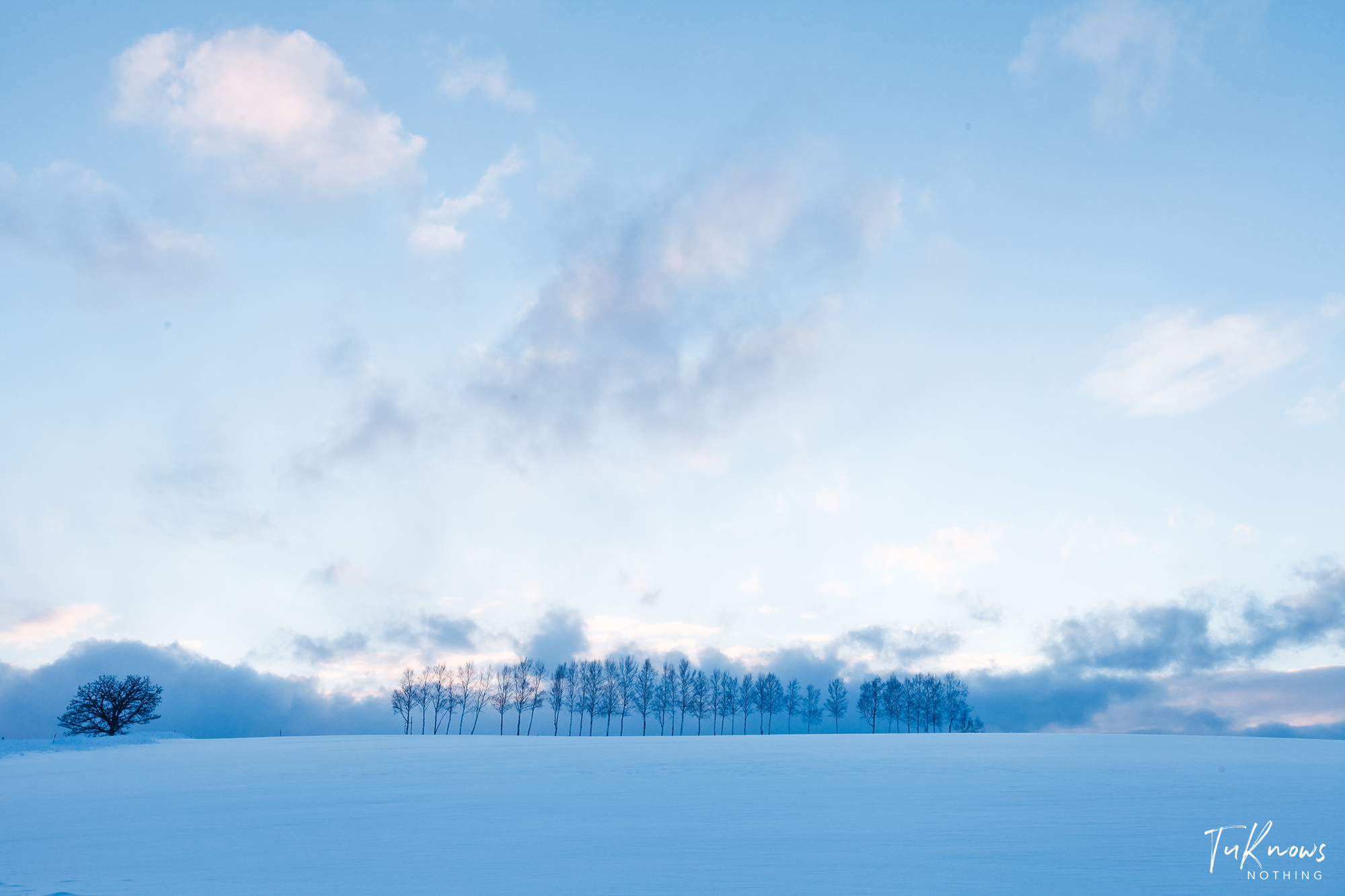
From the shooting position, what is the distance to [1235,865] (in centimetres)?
1483

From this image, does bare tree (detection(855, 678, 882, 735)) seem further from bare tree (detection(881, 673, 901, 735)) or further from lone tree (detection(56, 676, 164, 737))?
lone tree (detection(56, 676, 164, 737))

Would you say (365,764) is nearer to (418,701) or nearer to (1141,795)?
(1141,795)

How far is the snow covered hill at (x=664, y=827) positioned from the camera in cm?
1405

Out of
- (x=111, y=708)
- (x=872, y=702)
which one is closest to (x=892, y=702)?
(x=872, y=702)

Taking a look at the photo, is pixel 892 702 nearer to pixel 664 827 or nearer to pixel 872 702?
pixel 872 702

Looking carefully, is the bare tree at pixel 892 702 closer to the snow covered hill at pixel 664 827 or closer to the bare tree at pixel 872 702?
the bare tree at pixel 872 702

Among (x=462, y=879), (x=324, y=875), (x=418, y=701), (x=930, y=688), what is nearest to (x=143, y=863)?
(x=324, y=875)

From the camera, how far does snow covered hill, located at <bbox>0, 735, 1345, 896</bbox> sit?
14.1 metres

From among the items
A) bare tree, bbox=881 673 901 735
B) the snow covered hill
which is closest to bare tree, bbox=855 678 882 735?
bare tree, bbox=881 673 901 735

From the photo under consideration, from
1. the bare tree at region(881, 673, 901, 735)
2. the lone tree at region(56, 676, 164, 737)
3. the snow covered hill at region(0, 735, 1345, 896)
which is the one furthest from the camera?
the bare tree at region(881, 673, 901, 735)

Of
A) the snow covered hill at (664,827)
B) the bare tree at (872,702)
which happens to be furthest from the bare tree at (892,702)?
the snow covered hill at (664,827)

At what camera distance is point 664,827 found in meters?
19.7

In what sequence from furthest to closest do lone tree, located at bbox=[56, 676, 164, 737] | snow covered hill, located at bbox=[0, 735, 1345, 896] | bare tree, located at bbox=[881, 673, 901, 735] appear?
bare tree, located at bbox=[881, 673, 901, 735], lone tree, located at bbox=[56, 676, 164, 737], snow covered hill, located at bbox=[0, 735, 1345, 896]

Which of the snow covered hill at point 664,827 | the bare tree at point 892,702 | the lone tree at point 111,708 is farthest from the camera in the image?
the bare tree at point 892,702
